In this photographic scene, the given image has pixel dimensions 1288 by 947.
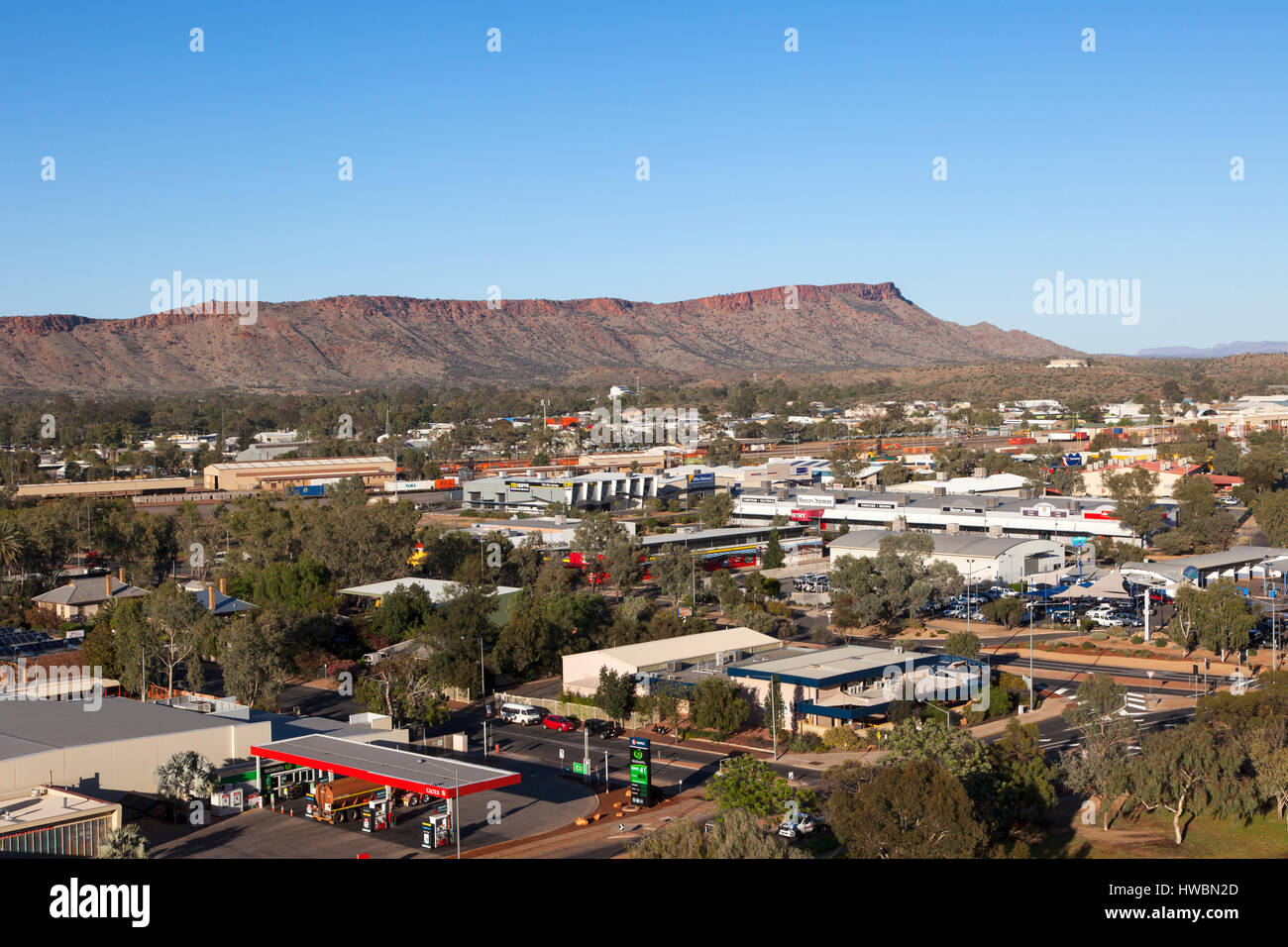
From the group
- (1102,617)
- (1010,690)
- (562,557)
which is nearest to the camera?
(1010,690)

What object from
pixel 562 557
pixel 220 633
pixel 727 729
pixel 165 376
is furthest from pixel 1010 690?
pixel 165 376

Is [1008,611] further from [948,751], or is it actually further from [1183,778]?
[948,751]

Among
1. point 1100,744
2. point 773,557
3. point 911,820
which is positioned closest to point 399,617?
point 773,557

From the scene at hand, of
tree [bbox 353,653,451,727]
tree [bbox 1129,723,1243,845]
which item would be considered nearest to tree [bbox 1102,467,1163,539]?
tree [bbox 1129,723,1243,845]

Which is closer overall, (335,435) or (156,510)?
(156,510)

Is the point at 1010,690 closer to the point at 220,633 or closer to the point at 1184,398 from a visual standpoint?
the point at 220,633

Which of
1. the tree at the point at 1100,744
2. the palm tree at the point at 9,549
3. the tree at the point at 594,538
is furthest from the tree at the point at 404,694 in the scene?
the palm tree at the point at 9,549
